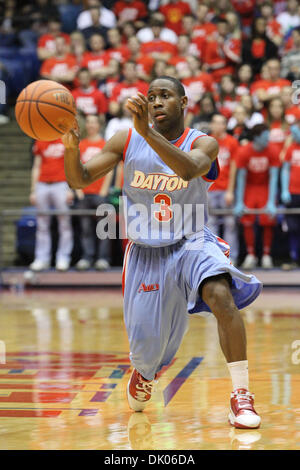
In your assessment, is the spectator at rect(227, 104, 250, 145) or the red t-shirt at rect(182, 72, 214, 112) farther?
the red t-shirt at rect(182, 72, 214, 112)

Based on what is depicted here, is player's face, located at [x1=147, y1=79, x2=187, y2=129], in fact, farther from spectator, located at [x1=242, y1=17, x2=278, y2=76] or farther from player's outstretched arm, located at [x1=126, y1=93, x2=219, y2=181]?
spectator, located at [x1=242, y1=17, x2=278, y2=76]

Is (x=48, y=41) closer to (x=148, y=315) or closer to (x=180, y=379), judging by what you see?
(x=180, y=379)

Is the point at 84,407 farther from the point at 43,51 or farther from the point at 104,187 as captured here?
the point at 43,51

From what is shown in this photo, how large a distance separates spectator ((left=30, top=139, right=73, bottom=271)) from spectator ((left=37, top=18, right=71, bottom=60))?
119 inches

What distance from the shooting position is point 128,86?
39.0ft

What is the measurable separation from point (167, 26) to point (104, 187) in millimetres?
4450

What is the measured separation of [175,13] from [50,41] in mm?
2200

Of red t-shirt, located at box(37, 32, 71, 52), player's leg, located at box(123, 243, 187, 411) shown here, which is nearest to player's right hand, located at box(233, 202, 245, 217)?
red t-shirt, located at box(37, 32, 71, 52)

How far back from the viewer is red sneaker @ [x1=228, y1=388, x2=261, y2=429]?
3771 mm

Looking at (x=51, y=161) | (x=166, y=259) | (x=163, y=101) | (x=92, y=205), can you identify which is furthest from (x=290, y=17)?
(x=166, y=259)

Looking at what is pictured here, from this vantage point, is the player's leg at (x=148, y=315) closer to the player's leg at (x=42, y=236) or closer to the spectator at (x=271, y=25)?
the player's leg at (x=42, y=236)

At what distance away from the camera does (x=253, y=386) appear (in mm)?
4875

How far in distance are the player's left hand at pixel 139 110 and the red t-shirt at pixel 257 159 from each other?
6.90m
